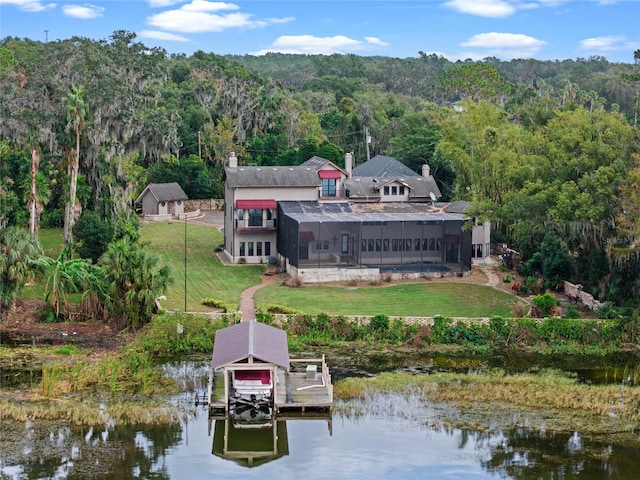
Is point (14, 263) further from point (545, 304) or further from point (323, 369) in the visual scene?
point (545, 304)

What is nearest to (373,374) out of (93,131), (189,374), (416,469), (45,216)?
(189,374)

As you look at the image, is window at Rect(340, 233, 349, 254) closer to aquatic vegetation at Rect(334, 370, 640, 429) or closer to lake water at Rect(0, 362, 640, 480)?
aquatic vegetation at Rect(334, 370, 640, 429)

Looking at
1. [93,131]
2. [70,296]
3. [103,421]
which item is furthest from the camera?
[93,131]

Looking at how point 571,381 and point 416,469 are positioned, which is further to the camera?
point 571,381

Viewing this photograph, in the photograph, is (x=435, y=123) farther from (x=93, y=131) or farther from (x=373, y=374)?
(x=373, y=374)

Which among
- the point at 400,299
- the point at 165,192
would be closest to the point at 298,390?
the point at 400,299

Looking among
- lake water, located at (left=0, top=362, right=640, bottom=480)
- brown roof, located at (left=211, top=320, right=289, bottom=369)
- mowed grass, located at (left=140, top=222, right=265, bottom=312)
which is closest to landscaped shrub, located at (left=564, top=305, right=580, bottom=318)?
lake water, located at (left=0, top=362, right=640, bottom=480)

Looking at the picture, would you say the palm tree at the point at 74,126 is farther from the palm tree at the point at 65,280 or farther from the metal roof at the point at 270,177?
the metal roof at the point at 270,177
